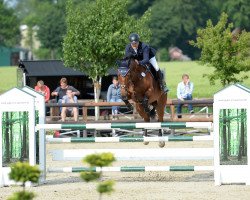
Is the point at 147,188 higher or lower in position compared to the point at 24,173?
lower

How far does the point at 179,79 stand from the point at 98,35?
3537 centimetres

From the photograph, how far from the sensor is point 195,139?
455 inches

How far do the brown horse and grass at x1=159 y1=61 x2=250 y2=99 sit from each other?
30.7m

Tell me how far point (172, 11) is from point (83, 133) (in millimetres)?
99981

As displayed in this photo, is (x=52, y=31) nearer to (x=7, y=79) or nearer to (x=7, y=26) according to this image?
(x=7, y=26)

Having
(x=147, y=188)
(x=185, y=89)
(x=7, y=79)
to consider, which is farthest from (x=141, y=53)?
(x=7, y=79)

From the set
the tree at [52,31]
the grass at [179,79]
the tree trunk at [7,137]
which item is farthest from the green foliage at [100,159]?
the tree at [52,31]

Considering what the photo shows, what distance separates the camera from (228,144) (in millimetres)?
11609

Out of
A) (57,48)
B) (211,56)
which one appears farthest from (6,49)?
(211,56)

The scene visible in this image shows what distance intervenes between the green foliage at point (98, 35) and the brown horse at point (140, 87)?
1375 cm

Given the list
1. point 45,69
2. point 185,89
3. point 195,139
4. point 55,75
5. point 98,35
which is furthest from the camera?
point 98,35

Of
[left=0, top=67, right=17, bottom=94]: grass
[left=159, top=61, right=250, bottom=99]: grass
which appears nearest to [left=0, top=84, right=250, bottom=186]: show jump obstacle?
[left=159, top=61, right=250, bottom=99]: grass

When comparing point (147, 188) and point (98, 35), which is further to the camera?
point (98, 35)

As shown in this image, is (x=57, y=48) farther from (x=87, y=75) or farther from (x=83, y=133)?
(x=83, y=133)
